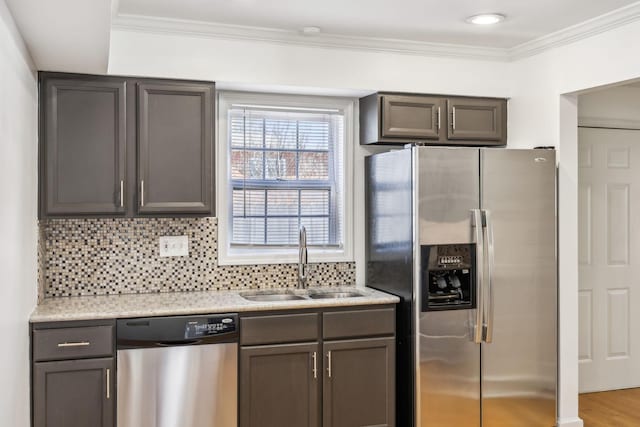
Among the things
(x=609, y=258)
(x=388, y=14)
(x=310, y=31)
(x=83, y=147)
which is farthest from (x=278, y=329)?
(x=609, y=258)

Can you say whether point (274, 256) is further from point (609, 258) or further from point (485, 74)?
point (609, 258)

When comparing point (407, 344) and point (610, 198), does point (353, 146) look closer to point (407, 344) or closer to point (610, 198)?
point (407, 344)

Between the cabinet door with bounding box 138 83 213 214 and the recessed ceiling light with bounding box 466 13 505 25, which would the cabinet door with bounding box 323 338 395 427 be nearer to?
the cabinet door with bounding box 138 83 213 214

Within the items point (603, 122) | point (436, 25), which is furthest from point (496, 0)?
point (603, 122)

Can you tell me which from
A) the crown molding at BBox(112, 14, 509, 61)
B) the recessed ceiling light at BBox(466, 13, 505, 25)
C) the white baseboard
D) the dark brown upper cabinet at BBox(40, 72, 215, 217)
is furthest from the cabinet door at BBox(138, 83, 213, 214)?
the white baseboard

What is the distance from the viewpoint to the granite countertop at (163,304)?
3201 mm

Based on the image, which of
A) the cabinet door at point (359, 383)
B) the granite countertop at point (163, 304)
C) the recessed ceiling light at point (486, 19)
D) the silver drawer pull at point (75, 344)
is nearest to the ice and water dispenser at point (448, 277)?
the granite countertop at point (163, 304)

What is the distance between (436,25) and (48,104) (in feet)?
7.25

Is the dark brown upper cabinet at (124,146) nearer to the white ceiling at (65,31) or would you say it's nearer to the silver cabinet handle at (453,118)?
the white ceiling at (65,31)

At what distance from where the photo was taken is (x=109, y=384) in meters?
3.20

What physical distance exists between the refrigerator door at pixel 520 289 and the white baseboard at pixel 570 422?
0.33ft

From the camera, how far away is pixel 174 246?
3.90 metres

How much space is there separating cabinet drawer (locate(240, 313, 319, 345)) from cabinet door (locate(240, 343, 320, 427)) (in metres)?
0.04

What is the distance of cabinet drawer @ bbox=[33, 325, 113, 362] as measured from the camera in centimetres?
310
